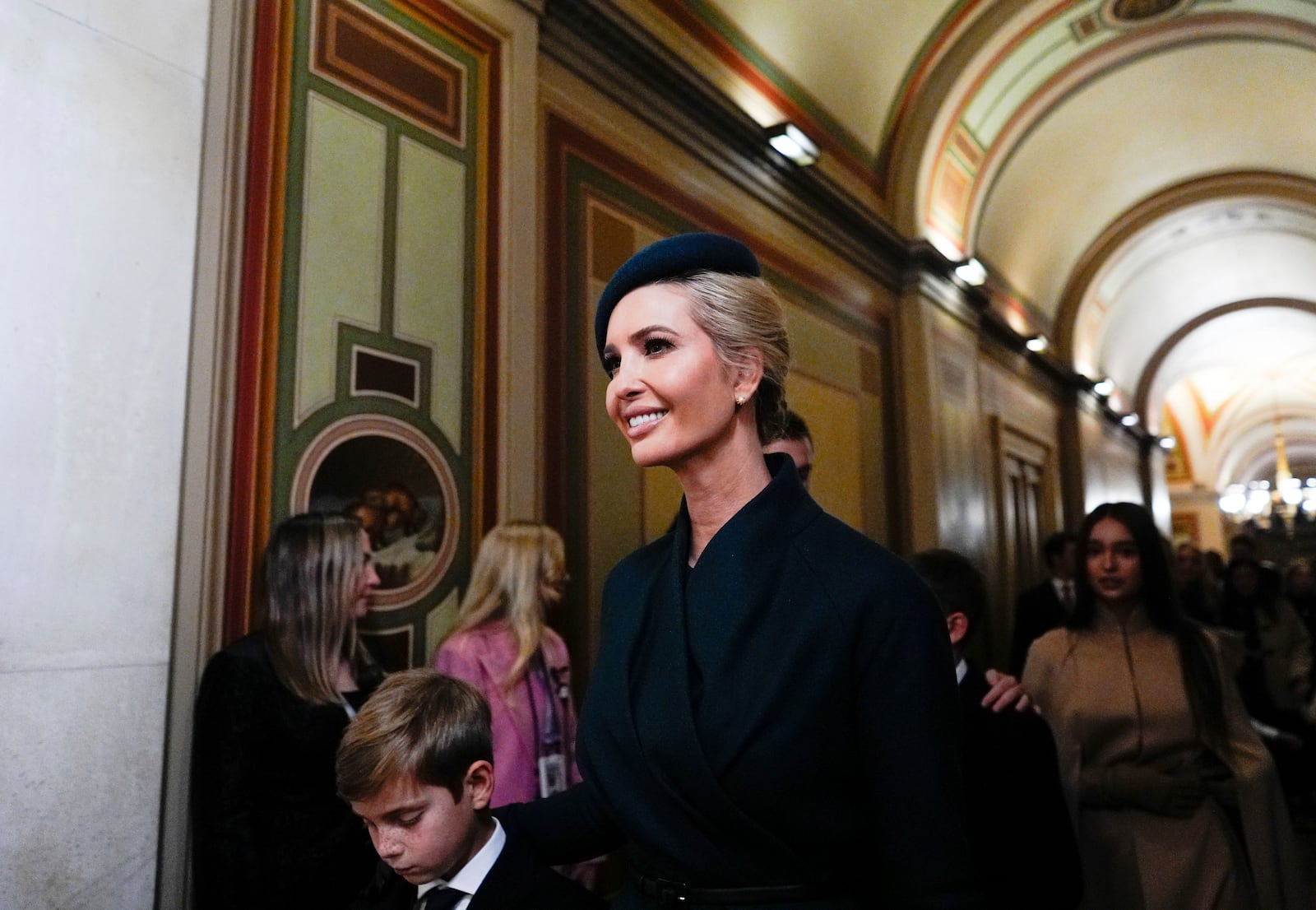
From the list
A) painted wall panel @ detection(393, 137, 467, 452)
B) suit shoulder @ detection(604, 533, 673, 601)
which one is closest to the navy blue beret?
suit shoulder @ detection(604, 533, 673, 601)

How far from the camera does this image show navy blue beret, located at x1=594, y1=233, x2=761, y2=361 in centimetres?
126

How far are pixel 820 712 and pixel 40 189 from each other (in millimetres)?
2433

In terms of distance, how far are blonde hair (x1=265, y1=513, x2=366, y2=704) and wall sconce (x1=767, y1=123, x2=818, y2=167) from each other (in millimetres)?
4154

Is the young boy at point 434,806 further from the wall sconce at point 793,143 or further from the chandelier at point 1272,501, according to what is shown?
the chandelier at point 1272,501

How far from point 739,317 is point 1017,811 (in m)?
1.28

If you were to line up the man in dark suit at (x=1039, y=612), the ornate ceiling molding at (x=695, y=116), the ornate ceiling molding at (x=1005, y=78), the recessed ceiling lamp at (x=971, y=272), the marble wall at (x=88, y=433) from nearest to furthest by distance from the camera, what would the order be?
the marble wall at (x=88, y=433)
the ornate ceiling molding at (x=695, y=116)
the man in dark suit at (x=1039, y=612)
the ornate ceiling molding at (x=1005, y=78)
the recessed ceiling lamp at (x=971, y=272)

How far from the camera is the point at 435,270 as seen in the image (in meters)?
3.68

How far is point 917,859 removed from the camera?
105 cm

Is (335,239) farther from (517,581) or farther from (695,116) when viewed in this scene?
(695,116)

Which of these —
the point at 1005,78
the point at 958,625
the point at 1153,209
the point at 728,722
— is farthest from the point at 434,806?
the point at 1153,209

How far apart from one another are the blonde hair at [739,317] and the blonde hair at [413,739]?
875 millimetres

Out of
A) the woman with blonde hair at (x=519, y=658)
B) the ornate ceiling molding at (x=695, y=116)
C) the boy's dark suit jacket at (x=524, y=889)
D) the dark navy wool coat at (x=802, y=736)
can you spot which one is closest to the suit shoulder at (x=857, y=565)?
the dark navy wool coat at (x=802, y=736)

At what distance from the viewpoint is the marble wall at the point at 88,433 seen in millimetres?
2322

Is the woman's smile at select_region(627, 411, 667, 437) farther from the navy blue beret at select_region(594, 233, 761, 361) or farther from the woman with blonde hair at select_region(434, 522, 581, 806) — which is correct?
the woman with blonde hair at select_region(434, 522, 581, 806)
